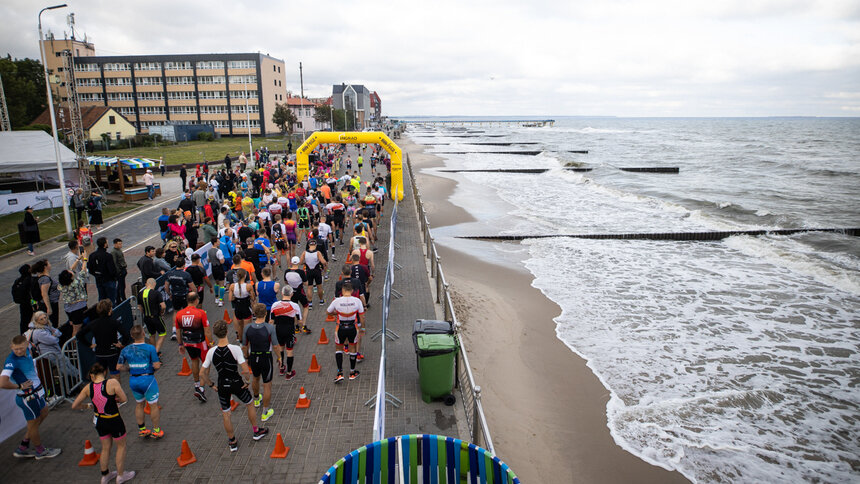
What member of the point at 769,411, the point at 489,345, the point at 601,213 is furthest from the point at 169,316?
the point at 601,213

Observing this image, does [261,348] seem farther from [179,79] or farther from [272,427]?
[179,79]

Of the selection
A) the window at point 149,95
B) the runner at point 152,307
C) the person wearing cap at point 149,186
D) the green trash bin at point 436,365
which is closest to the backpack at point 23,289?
the runner at point 152,307

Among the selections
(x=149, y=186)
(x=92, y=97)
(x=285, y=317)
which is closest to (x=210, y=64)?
(x=92, y=97)

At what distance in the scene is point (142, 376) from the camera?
6.33 metres

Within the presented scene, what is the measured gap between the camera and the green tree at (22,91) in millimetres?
54281

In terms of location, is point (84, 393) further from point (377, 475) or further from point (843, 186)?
point (843, 186)

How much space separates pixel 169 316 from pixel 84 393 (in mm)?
5311

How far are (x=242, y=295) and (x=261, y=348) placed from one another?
2.35m

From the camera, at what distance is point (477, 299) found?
13.9m

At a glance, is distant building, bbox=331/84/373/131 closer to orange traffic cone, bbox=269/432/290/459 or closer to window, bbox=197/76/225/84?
window, bbox=197/76/225/84

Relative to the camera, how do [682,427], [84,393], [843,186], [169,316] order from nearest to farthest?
[84,393] → [682,427] → [169,316] → [843,186]

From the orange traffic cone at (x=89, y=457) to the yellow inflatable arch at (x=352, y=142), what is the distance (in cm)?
1980

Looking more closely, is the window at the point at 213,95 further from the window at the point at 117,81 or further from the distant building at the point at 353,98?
the distant building at the point at 353,98

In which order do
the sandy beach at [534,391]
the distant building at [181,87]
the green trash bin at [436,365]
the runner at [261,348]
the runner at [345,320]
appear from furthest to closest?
1. the distant building at [181,87]
2. the runner at [345,320]
3. the sandy beach at [534,391]
4. the green trash bin at [436,365]
5. the runner at [261,348]
